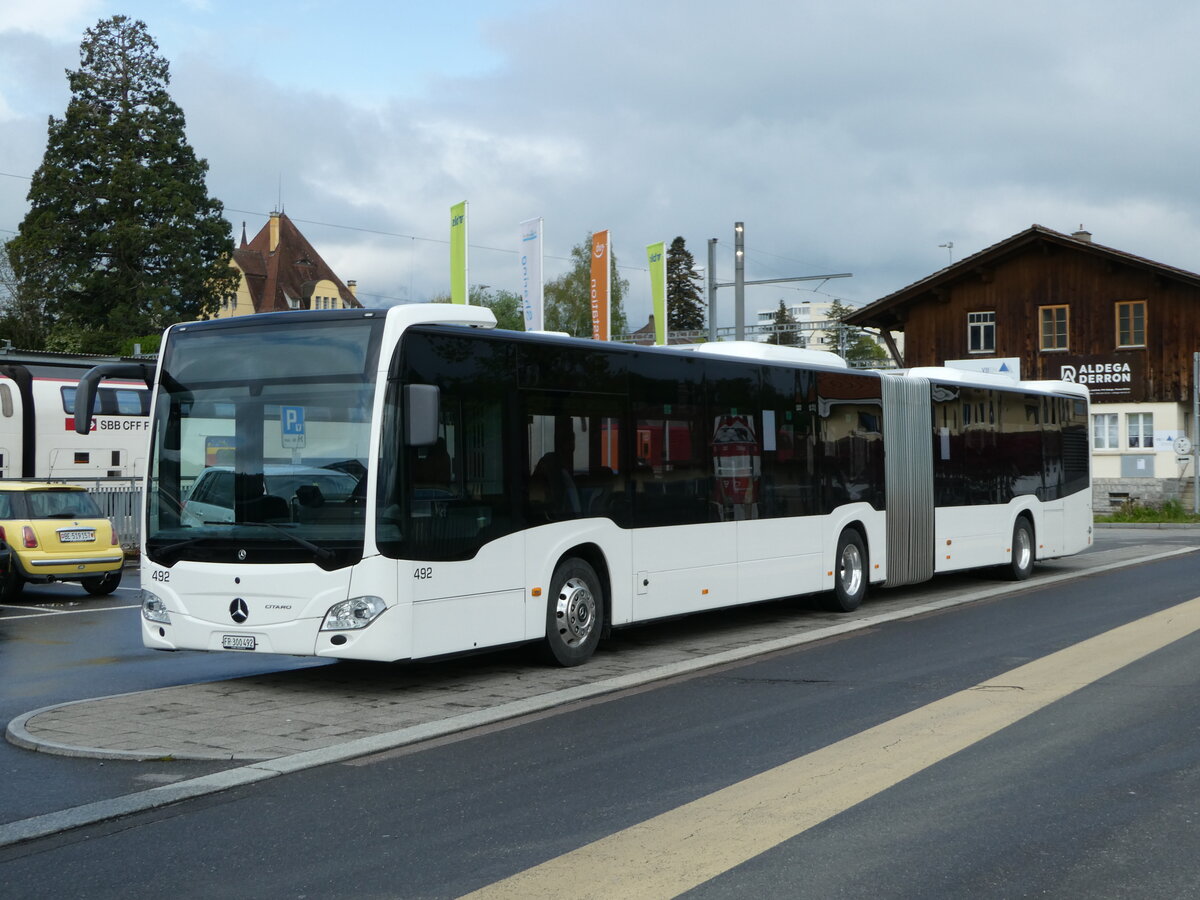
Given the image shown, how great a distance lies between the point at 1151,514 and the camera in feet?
137

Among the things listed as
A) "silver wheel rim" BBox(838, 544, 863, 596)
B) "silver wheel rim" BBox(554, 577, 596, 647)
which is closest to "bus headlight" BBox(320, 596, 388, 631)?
"silver wheel rim" BBox(554, 577, 596, 647)

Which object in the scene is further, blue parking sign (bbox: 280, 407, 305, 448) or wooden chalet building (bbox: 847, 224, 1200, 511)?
wooden chalet building (bbox: 847, 224, 1200, 511)

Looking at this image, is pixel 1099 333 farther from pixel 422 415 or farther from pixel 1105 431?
pixel 422 415

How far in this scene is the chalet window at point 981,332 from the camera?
166 ft

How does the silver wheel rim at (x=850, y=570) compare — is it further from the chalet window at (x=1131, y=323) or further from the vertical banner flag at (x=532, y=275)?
the chalet window at (x=1131, y=323)

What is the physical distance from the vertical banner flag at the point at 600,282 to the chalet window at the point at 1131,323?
24.4 meters

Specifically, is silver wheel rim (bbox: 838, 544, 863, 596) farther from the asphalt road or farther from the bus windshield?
the bus windshield

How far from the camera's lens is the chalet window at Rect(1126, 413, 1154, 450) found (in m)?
47.7

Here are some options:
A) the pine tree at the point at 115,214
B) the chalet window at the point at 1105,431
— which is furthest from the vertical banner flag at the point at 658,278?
the pine tree at the point at 115,214

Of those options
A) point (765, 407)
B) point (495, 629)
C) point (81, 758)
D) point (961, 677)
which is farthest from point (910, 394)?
point (81, 758)

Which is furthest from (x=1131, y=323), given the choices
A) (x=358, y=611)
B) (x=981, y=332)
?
(x=358, y=611)

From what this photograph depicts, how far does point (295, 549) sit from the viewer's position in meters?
9.91

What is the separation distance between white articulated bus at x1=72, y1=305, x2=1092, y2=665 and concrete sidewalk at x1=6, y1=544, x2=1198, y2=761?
1.30ft

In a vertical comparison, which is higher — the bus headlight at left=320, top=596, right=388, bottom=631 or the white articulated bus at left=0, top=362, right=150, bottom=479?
the white articulated bus at left=0, top=362, right=150, bottom=479
